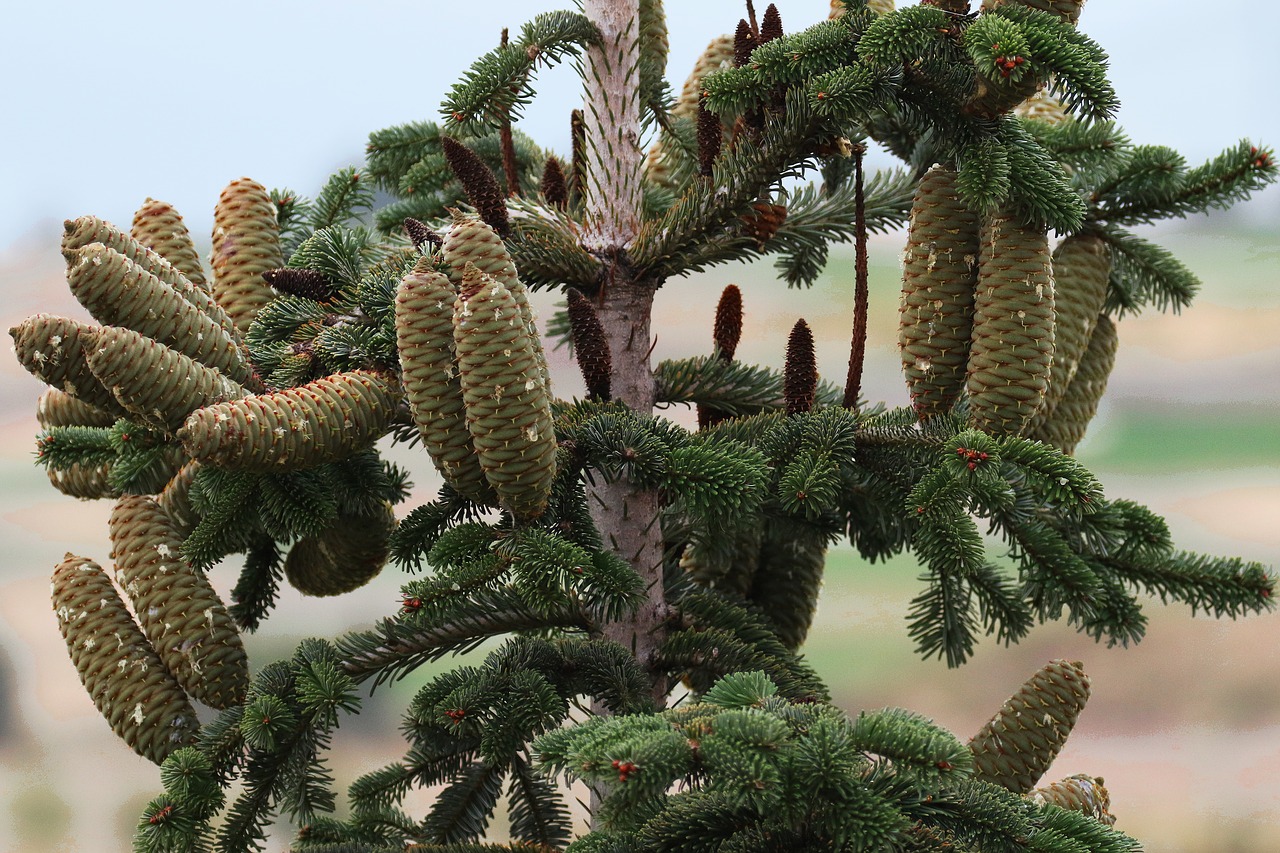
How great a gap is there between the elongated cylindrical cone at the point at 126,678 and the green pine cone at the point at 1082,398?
629 millimetres

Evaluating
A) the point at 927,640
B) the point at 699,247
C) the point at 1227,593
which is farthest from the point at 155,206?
the point at 1227,593

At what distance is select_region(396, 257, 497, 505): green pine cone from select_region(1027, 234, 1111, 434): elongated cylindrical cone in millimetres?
401

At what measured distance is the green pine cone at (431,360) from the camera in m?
0.69

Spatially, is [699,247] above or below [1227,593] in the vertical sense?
above

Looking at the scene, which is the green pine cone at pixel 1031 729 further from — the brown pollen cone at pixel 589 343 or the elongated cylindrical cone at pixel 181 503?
the elongated cylindrical cone at pixel 181 503

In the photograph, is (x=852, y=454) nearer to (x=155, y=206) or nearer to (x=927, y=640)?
(x=927, y=640)

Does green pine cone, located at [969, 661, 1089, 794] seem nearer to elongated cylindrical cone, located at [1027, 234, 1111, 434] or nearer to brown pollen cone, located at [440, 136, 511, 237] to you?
elongated cylindrical cone, located at [1027, 234, 1111, 434]

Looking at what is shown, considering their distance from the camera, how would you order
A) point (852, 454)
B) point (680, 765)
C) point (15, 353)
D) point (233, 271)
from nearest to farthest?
point (680, 765) → point (15, 353) → point (852, 454) → point (233, 271)

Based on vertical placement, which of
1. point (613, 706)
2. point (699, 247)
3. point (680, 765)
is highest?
point (699, 247)

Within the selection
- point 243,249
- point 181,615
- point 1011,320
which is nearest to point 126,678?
point 181,615

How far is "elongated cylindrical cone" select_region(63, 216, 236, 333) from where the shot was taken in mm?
801

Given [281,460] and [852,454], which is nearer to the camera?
[281,460]

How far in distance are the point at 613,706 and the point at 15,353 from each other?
42cm

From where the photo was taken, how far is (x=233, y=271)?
960 millimetres
